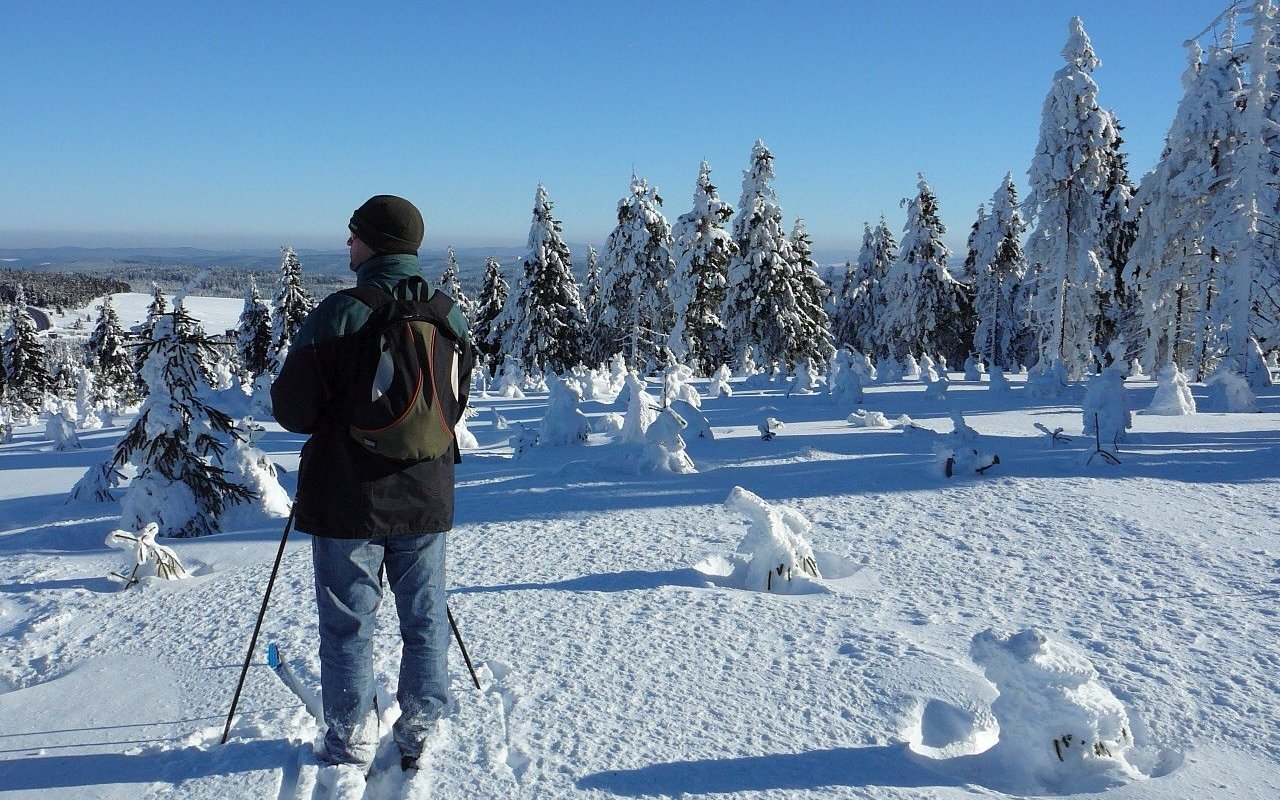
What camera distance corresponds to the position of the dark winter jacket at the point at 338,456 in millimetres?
2596

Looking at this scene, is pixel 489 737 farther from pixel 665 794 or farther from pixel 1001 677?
pixel 1001 677

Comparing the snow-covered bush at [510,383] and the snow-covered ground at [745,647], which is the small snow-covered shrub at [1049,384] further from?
the snow-covered bush at [510,383]

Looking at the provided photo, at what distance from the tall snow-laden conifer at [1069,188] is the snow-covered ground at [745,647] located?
20223 millimetres

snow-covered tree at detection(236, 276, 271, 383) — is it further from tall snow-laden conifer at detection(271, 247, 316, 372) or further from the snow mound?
the snow mound

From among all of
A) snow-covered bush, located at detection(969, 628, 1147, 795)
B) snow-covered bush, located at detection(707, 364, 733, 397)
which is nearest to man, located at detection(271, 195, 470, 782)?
snow-covered bush, located at detection(969, 628, 1147, 795)

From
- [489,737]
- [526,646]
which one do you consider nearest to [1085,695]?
[489,737]

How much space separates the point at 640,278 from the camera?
34.7 metres

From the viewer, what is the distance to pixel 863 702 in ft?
10.8

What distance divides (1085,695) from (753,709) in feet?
4.24

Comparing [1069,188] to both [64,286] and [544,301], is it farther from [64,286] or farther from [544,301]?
[64,286]

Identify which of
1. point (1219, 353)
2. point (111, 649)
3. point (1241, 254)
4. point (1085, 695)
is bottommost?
point (111, 649)

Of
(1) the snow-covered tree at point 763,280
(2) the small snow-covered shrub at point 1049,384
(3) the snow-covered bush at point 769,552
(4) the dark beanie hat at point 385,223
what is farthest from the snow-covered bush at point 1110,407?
(1) the snow-covered tree at point 763,280

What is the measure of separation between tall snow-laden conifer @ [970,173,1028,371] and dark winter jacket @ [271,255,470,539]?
40.5 meters

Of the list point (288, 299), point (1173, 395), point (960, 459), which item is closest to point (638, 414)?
point (960, 459)
